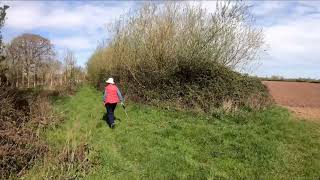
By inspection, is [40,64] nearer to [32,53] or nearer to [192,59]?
[32,53]

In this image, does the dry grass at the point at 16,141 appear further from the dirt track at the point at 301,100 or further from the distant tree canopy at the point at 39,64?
the distant tree canopy at the point at 39,64

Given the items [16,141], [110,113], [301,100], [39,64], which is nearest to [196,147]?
[110,113]

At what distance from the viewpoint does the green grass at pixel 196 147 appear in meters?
10.2

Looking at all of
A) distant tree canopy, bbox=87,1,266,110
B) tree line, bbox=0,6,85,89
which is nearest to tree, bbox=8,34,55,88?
tree line, bbox=0,6,85,89

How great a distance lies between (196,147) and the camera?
1263cm

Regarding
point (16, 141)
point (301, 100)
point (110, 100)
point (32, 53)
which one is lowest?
point (16, 141)

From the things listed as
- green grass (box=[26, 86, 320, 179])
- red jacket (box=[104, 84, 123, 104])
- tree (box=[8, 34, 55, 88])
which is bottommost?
green grass (box=[26, 86, 320, 179])

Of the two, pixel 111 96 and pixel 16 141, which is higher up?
pixel 111 96

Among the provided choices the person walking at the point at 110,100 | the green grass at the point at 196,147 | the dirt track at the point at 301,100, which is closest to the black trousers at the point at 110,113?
the person walking at the point at 110,100

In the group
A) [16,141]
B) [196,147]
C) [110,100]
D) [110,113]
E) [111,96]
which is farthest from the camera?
[111,96]

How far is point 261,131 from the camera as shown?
1431 cm

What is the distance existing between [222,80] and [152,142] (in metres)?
7.31

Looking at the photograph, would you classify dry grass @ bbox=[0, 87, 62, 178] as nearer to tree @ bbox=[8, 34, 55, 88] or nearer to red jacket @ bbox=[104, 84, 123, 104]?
red jacket @ bbox=[104, 84, 123, 104]

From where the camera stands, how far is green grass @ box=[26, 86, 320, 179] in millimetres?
10227
